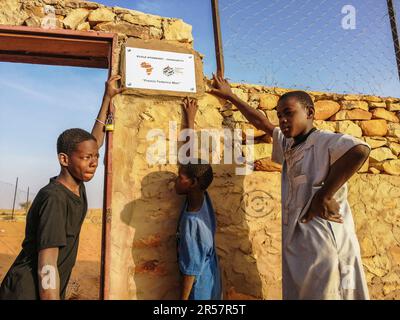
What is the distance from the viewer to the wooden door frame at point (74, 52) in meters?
2.86

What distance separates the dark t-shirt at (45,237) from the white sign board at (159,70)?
138 cm

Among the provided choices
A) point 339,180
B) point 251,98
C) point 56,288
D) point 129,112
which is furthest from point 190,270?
point 251,98

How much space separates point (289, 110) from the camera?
98.7 inches

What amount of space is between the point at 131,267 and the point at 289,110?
5.46 feet

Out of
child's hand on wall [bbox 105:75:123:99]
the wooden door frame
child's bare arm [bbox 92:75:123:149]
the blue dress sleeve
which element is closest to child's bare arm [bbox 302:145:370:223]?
the blue dress sleeve

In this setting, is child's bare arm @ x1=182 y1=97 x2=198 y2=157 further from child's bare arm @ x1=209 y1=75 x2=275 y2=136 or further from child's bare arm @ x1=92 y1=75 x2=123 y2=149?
child's bare arm @ x1=92 y1=75 x2=123 y2=149

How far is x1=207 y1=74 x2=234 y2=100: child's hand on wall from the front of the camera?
335 centimetres

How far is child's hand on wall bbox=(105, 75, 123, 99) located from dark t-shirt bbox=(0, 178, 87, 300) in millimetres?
1178

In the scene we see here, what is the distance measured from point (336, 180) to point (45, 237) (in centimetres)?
159

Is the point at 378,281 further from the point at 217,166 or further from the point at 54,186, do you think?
the point at 54,186

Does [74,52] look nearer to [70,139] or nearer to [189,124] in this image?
[189,124]

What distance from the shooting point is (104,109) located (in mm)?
3049

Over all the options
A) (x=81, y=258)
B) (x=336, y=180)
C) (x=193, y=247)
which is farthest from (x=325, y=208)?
(x=81, y=258)

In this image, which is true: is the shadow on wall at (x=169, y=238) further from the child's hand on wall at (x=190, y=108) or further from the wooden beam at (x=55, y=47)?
the wooden beam at (x=55, y=47)
